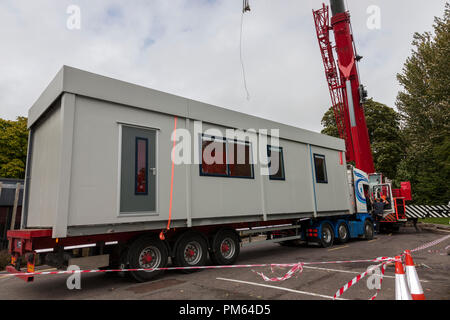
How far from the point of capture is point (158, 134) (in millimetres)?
6297

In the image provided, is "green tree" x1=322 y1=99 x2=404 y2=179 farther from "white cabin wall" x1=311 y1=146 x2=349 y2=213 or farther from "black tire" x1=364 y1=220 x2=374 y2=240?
"white cabin wall" x1=311 y1=146 x2=349 y2=213

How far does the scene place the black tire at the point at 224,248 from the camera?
712cm

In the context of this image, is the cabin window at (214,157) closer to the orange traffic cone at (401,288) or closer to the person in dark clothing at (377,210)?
the orange traffic cone at (401,288)

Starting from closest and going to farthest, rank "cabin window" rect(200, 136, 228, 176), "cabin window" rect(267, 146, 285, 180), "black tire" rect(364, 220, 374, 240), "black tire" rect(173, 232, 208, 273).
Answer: "black tire" rect(173, 232, 208, 273) < "cabin window" rect(200, 136, 228, 176) < "cabin window" rect(267, 146, 285, 180) < "black tire" rect(364, 220, 374, 240)

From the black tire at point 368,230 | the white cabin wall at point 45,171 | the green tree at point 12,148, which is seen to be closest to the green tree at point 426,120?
the black tire at point 368,230

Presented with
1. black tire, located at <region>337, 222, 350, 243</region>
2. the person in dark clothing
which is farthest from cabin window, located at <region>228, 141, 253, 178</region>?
the person in dark clothing

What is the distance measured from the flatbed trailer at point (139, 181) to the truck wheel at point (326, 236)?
2004 mm

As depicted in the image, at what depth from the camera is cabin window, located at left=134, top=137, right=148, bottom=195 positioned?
5840 millimetres

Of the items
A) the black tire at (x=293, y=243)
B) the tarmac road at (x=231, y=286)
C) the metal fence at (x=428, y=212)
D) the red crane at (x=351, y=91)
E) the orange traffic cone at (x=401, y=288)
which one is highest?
the red crane at (x=351, y=91)

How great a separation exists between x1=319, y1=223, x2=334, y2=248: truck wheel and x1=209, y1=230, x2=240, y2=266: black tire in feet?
13.0

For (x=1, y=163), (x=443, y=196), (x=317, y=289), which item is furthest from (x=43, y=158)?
(x=443, y=196)
